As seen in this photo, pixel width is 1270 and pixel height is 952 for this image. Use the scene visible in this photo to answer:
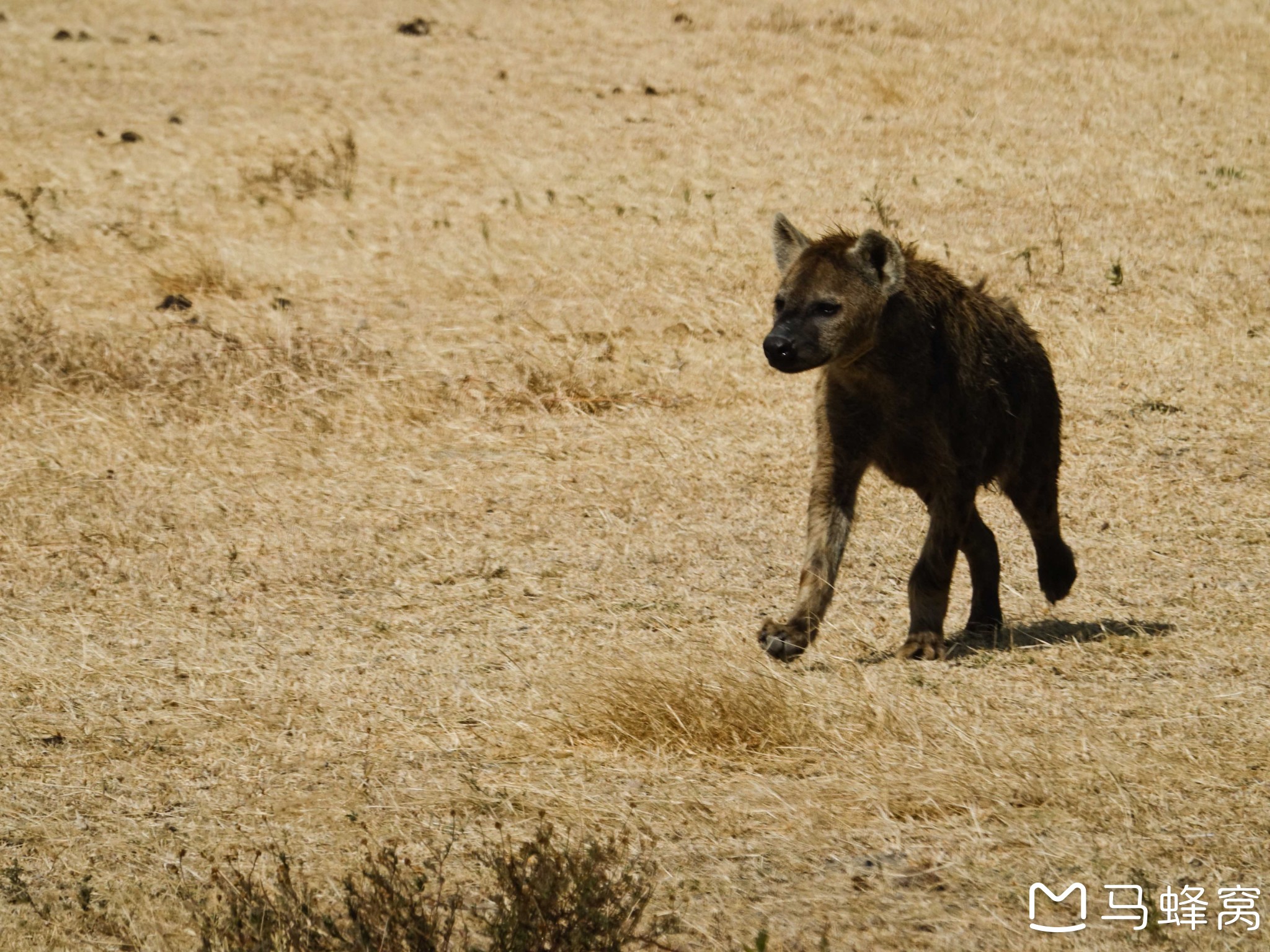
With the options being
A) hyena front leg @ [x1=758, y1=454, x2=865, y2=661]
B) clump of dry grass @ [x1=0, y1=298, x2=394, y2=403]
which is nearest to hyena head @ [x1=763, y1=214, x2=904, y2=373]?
hyena front leg @ [x1=758, y1=454, x2=865, y2=661]

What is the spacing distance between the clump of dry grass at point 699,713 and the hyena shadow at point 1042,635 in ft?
2.99

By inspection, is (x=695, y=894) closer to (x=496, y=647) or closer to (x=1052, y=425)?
(x=496, y=647)

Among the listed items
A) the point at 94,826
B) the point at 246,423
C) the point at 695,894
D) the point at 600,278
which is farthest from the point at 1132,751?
the point at 600,278

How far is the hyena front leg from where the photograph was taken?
607 centimetres

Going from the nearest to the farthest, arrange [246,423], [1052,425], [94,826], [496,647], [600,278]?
1. [94,826]
2. [496,647]
3. [1052,425]
4. [246,423]
5. [600,278]

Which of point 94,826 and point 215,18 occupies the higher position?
point 215,18

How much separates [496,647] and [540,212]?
292 inches

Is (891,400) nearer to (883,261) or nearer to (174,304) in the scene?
(883,261)

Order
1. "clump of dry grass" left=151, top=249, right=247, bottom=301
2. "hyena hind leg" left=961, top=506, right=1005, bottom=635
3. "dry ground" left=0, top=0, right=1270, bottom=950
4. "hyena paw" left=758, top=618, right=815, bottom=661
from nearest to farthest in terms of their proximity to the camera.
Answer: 1. "dry ground" left=0, top=0, right=1270, bottom=950
2. "hyena paw" left=758, top=618, right=815, bottom=661
3. "hyena hind leg" left=961, top=506, right=1005, bottom=635
4. "clump of dry grass" left=151, top=249, right=247, bottom=301

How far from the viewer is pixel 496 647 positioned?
6402 mm

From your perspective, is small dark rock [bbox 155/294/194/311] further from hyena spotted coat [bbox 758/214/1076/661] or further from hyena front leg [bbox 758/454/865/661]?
hyena front leg [bbox 758/454/865/661]

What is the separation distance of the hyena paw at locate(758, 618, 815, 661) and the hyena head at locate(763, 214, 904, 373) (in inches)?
37.7

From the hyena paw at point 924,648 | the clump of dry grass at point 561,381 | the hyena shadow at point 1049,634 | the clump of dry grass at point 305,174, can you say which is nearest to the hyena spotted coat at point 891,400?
the hyena paw at point 924,648

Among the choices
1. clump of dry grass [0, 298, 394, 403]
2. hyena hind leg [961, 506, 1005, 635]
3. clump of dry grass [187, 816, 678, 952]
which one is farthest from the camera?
clump of dry grass [0, 298, 394, 403]
